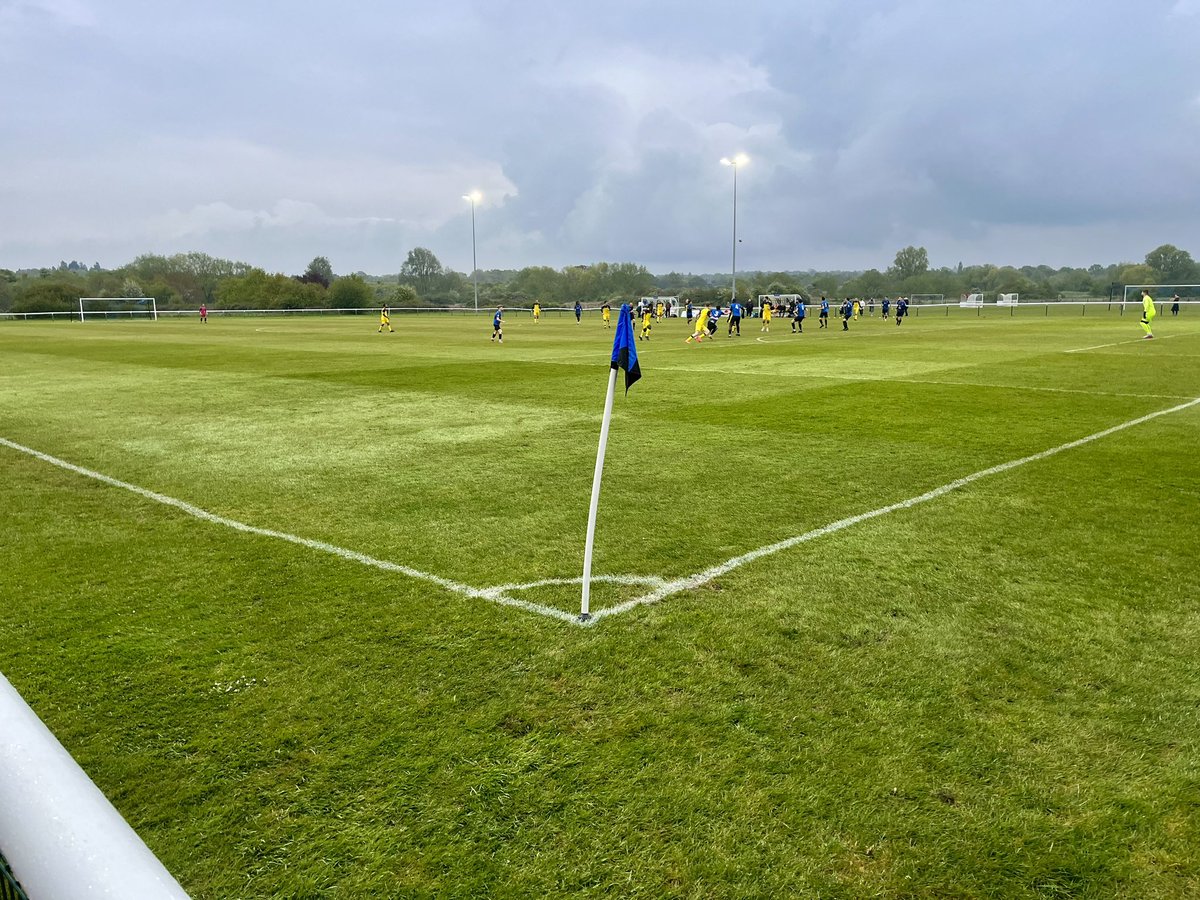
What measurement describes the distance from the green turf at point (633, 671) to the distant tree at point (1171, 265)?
92753 mm

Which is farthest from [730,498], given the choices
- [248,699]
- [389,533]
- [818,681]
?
[248,699]

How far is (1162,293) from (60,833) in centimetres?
8658

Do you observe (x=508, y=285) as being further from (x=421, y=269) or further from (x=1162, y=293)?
(x=1162, y=293)

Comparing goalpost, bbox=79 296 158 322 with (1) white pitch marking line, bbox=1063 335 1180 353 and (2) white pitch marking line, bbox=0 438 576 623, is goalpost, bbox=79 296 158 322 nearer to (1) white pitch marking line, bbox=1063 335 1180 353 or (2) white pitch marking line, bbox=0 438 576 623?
(1) white pitch marking line, bbox=1063 335 1180 353

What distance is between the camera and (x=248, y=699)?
4.21 m

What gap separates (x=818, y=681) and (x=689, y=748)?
0.99 meters

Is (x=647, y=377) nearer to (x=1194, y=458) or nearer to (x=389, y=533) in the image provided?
(x=1194, y=458)

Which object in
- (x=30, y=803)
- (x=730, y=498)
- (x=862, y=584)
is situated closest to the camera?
(x=30, y=803)

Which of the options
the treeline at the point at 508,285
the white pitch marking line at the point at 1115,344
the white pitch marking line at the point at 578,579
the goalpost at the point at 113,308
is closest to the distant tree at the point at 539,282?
the treeline at the point at 508,285

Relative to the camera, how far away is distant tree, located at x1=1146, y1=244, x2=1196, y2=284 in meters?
84.7

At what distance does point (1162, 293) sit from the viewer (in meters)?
71.1

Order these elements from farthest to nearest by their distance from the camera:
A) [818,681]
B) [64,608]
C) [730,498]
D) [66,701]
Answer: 1. [730,498]
2. [64,608]
3. [818,681]
4. [66,701]

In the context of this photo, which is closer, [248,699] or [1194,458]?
[248,699]

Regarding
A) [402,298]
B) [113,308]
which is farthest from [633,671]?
[402,298]
